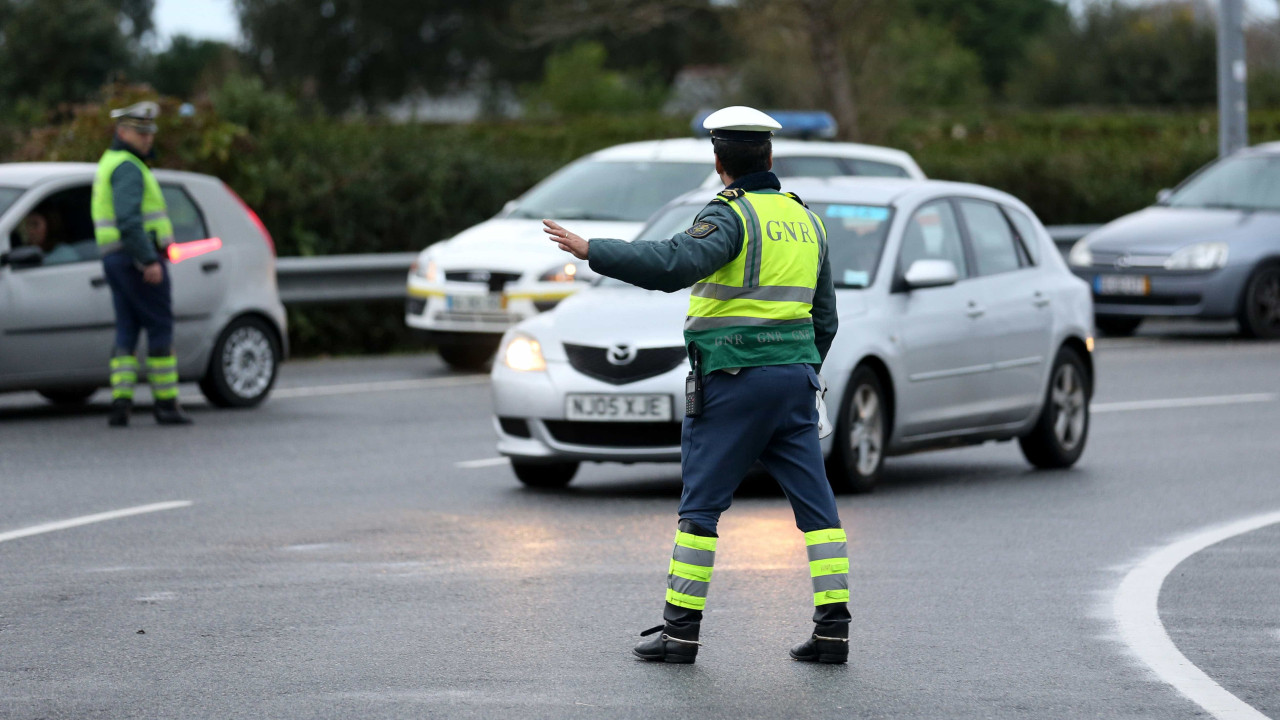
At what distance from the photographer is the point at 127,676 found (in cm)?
612

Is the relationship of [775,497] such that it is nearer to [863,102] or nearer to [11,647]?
[11,647]

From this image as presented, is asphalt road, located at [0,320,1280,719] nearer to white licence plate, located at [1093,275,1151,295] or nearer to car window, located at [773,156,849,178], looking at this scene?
car window, located at [773,156,849,178]

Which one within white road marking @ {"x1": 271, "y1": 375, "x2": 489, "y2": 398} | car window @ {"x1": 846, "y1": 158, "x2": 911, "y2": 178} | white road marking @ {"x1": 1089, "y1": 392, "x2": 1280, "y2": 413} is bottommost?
white road marking @ {"x1": 1089, "y1": 392, "x2": 1280, "y2": 413}

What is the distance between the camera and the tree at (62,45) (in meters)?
45.5

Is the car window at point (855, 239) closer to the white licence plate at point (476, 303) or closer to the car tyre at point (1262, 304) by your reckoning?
the white licence plate at point (476, 303)

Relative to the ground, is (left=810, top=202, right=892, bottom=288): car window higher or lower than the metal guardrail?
higher

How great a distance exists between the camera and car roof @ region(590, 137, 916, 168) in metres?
17.3

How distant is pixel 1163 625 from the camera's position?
692 centimetres

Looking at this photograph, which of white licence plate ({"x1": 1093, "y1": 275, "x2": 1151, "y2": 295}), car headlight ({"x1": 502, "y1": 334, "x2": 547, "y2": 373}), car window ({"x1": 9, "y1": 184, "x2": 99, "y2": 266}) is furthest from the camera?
white licence plate ({"x1": 1093, "y1": 275, "x2": 1151, "y2": 295})

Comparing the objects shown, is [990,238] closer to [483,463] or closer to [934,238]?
[934,238]

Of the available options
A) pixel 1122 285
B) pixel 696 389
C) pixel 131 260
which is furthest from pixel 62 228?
pixel 1122 285

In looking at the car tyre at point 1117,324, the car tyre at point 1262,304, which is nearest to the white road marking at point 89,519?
the car tyre at point 1262,304

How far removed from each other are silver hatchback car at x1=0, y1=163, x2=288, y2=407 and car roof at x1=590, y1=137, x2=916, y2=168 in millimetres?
3953

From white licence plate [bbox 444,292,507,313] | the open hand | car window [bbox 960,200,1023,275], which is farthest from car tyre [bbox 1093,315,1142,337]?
the open hand
